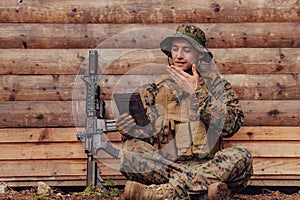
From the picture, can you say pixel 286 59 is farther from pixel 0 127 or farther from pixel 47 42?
pixel 0 127

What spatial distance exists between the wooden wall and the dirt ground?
136 mm

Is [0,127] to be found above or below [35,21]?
below

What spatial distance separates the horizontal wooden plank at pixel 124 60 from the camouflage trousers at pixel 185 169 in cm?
148

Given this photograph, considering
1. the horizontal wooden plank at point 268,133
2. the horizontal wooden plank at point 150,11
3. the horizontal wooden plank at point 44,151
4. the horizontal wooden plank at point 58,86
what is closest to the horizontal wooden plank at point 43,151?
the horizontal wooden plank at point 44,151

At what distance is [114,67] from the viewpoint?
6766 mm

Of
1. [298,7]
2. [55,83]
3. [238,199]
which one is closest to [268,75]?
[298,7]

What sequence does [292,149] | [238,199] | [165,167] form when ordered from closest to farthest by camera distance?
1. [165,167]
2. [238,199]
3. [292,149]

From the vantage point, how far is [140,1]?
6.73m

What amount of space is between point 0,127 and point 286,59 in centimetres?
323

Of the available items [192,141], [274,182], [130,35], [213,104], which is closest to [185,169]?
[192,141]

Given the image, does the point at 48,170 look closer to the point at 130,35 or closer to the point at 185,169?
the point at 130,35

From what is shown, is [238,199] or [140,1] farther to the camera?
[140,1]

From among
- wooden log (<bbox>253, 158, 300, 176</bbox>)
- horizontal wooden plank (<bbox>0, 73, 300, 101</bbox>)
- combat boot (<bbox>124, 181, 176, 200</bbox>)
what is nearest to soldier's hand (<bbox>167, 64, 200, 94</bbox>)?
combat boot (<bbox>124, 181, 176, 200</bbox>)

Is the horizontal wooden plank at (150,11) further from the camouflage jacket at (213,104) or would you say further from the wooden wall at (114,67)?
the camouflage jacket at (213,104)
